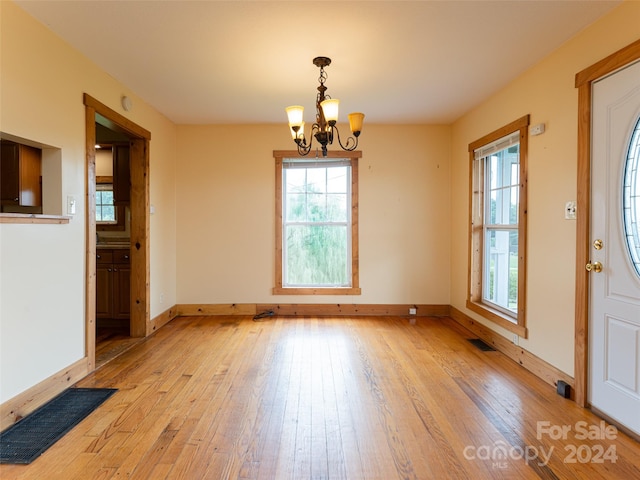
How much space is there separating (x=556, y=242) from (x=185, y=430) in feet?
9.60

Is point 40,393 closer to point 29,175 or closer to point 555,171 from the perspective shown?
point 29,175

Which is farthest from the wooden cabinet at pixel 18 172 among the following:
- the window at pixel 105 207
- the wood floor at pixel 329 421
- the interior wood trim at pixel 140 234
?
the wood floor at pixel 329 421

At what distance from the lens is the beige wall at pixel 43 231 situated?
218cm

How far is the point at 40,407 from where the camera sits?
7.89ft

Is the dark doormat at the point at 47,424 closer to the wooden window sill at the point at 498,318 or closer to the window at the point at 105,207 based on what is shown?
the window at the point at 105,207

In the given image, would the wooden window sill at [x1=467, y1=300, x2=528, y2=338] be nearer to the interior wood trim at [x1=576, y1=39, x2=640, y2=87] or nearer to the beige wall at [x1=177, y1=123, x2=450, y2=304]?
the beige wall at [x1=177, y1=123, x2=450, y2=304]

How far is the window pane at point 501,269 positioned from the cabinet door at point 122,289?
4.15 m

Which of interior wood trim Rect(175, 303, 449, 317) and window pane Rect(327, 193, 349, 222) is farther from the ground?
window pane Rect(327, 193, 349, 222)

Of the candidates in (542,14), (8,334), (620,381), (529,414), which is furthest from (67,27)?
(620,381)

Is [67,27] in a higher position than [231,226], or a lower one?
higher

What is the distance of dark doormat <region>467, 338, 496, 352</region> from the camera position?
360 cm

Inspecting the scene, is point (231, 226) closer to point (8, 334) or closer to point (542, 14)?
point (8, 334)

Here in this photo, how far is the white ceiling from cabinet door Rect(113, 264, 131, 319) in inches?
78.5

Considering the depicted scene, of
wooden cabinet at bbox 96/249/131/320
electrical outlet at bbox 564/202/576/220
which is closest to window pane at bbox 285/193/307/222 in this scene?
wooden cabinet at bbox 96/249/131/320
